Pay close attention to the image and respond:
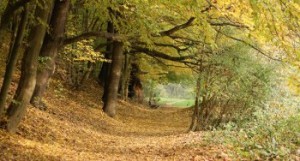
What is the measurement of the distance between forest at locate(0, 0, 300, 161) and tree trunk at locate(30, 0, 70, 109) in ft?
0.11

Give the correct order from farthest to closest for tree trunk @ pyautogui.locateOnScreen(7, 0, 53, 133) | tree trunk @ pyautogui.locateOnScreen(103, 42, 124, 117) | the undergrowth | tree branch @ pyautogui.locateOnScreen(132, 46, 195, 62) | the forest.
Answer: tree trunk @ pyautogui.locateOnScreen(103, 42, 124, 117) < tree branch @ pyautogui.locateOnScreen(132, 46, 195, 62) < tree trunk @ pyautogui.locateOnScreen(7, 0, 53, 133) < the undergrowth < the forest

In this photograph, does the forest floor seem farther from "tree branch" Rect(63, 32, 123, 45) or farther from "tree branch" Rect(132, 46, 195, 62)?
"tree branch" Rect(132, 46, 195, 62)

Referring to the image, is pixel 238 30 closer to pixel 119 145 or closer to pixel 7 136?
pixel 119 145

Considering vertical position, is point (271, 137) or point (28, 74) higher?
point (28, 74)

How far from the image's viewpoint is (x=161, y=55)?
64.1 feet

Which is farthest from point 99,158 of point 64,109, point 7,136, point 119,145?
point 64,109

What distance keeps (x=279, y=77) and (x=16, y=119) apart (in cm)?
854

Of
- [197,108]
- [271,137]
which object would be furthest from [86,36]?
[271,137]

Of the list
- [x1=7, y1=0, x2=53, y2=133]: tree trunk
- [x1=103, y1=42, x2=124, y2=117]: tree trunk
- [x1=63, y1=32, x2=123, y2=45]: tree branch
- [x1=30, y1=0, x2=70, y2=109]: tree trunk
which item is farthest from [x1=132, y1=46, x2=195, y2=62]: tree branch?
[x1=7, y1=0, x2=53, y2=133]: tree trunk

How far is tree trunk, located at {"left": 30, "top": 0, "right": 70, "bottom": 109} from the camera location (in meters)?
13.9

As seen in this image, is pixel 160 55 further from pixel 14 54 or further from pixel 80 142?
pixel 14 54

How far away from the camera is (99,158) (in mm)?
9664

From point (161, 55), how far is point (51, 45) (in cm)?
662

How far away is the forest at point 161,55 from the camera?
8492 millimetres
